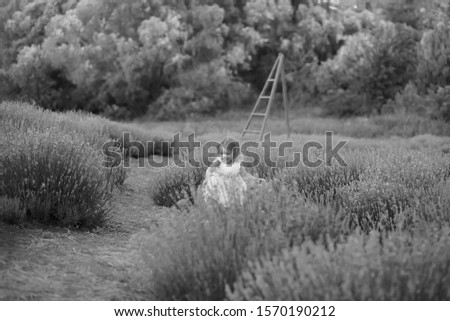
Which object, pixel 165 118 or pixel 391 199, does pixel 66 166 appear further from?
pixel 165 118

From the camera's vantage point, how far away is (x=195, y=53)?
20.9 m

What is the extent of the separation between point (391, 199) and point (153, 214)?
9.00ft

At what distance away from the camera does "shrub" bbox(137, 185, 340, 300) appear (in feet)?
11.8

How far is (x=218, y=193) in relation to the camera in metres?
5.32

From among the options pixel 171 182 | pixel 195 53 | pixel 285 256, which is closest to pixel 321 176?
pixel 171 182

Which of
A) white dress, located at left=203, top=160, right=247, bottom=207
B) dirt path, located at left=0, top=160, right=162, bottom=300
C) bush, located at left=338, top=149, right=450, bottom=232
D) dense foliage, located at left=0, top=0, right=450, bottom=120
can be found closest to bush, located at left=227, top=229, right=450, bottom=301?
dirt path, located at left=0, top=160, right=162, bottom=300

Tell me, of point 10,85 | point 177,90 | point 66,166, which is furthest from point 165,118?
point 66,166

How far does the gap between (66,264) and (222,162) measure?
1.73 m

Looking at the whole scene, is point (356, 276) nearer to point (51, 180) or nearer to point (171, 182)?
point (51, 180)

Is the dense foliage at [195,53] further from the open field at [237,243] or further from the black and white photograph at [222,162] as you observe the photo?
the open field at [237,243]

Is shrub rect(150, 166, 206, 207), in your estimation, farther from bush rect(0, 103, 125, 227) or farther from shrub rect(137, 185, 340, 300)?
shrub rect(137, 185, 340, 300)

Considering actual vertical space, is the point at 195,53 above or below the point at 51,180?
above

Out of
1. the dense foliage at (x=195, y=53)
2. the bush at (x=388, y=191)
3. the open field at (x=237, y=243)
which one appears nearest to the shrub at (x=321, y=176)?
the open field at (x=237, y=243)

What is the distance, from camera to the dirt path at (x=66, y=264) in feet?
12.6
